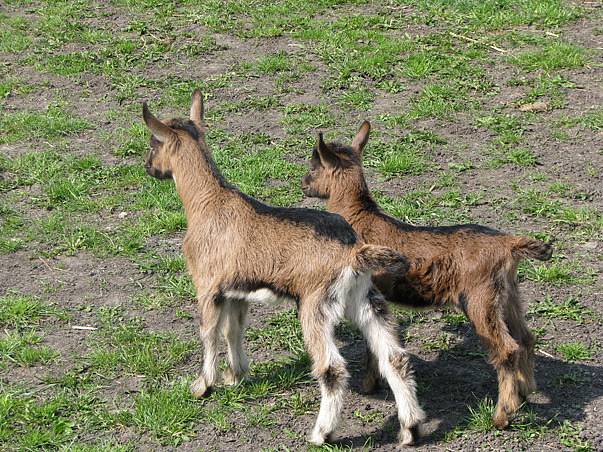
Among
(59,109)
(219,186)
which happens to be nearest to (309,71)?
(59,109)

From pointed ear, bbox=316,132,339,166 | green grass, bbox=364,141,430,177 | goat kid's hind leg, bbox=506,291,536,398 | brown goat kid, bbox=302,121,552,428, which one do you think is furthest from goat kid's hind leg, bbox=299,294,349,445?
green grass, bbox=364,141,430,177

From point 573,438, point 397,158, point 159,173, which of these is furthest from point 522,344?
point 397,158

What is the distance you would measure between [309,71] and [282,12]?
187 cm

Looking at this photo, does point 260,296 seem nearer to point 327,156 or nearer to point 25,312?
point 327,156

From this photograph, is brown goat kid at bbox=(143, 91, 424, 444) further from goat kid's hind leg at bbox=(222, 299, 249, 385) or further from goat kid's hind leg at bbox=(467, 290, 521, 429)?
goat kid's hind leg at bbox=(467, 290, 521, 429)

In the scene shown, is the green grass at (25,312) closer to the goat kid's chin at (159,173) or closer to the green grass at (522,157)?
the goat kid's chin at (159,173)

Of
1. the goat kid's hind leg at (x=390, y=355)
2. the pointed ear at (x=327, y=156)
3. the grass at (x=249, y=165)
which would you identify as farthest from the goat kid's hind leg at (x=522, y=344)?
the pointed ear at (x=327, y=156)

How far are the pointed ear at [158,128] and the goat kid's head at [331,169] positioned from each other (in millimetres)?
1134

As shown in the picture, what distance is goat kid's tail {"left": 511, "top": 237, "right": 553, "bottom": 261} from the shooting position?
6637 mm

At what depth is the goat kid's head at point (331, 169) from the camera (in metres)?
7.81

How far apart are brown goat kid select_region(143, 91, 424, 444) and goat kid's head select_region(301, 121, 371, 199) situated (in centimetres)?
90

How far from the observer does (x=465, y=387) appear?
287 inches

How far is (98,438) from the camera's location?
6.77 metres

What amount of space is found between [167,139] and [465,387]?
2830 mm
